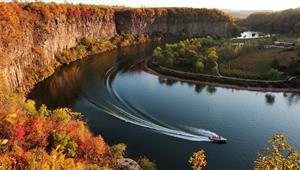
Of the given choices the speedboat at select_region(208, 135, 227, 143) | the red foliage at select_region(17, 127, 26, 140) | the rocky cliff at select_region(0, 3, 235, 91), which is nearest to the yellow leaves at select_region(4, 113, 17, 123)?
the red foliage at select_region(17, 127, 26, 140)

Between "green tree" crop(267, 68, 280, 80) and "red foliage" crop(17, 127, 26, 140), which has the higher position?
"red foliage" crop(17, 127, 26, 140)

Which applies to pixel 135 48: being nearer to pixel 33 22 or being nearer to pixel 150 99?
pixel 33 22

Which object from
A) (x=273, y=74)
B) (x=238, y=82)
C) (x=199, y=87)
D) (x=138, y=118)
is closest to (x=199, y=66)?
(x=199, y=87)

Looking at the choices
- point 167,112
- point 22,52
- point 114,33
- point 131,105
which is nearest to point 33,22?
point 22,52

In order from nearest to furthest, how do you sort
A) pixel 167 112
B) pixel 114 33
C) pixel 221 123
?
1. pixel 221 123
2. pixel 167 112
3. pixel 114 33

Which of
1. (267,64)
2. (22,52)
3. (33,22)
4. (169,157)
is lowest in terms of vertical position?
(169,157)

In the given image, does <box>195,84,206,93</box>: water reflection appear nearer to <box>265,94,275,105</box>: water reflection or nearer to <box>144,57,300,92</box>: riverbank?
<box>144,57,300,92</box>: riverbank

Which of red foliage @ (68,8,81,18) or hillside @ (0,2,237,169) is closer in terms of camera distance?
hillside @ (0,2,237,169)

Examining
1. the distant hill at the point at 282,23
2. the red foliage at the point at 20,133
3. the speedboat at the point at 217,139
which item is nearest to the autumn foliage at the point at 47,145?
the red foliage at the point at 20,133
